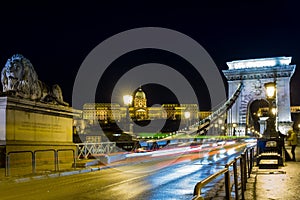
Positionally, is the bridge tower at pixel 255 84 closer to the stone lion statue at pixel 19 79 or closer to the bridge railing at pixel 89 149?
the bridge railing at pixel 89 149

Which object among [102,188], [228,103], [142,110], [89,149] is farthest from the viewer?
[142,110]

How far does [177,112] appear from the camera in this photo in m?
160

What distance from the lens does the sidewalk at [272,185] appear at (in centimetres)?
1005

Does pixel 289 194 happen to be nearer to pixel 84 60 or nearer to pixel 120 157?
pixel 120 157

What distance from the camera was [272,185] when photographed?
39.2ft

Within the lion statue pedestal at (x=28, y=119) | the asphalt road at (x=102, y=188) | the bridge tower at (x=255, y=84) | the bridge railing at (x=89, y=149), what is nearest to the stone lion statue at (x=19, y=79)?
the lion statue pedestal at (x=28, y=119)

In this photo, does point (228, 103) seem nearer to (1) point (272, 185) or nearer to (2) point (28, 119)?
(2) point (28, 119)

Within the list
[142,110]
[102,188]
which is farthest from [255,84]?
[102,188]

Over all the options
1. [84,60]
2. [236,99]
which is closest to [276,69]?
[236,99]

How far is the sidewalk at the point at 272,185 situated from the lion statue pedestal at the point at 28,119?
23.8 ft

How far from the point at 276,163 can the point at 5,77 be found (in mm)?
11266

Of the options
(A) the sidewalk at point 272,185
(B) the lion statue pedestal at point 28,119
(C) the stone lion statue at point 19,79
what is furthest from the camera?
(C) the stone lion statue at point 19,79

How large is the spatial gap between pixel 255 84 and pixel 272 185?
76.0 meters

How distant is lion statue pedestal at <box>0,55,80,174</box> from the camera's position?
17.2 meters
